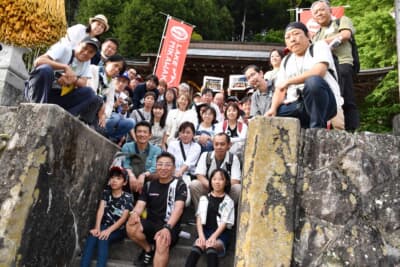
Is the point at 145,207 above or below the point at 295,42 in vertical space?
below

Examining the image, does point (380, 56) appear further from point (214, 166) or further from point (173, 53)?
point (214, 166)

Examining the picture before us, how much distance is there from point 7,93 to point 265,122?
9.28ft

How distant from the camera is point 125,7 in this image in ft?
58.2

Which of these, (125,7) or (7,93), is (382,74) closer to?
(7,93)

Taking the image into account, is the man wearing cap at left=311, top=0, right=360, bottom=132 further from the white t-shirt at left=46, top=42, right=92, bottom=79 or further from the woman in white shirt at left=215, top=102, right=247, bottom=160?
the white t-shirt at left=46, top=42, right=92, bottom=79

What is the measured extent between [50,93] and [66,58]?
37 cm

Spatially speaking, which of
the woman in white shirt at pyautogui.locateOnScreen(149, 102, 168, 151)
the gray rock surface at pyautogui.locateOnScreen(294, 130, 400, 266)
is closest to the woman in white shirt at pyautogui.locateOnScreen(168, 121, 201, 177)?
the woman in white shirt at pyautogui.locateOnScreen(149, 102, 168, 151)

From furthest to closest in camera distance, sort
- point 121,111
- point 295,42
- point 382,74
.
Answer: point 382,74 → point 121,111 → point 295,42

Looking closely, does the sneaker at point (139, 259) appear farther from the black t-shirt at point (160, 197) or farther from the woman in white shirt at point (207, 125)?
the woman in white shirt at point (207, 125)

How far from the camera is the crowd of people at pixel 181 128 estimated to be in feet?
9.78

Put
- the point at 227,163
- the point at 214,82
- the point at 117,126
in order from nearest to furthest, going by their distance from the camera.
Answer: the point at 227,163, the point at 117,126, the point at 214,82

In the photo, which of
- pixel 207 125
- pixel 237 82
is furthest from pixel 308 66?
pixel 237 82

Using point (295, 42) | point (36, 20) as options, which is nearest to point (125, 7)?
point (36, 20)

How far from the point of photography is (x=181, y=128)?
5074 mm
